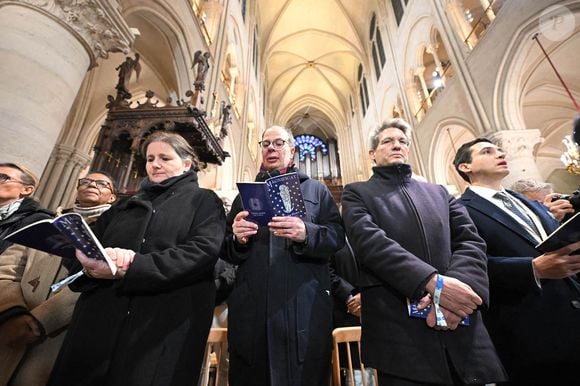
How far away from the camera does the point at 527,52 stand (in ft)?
16.7

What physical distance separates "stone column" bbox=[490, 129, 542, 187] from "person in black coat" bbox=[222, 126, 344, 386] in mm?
4853

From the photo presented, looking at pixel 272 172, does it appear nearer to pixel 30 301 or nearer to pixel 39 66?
pixel 30 301

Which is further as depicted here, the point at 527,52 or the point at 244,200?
the point at 527,52

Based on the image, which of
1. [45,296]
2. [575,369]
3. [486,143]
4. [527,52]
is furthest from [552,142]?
[45,296]

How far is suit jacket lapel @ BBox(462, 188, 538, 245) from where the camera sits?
4.63 ft

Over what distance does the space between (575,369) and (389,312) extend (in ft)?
2.83

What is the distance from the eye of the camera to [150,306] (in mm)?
1083

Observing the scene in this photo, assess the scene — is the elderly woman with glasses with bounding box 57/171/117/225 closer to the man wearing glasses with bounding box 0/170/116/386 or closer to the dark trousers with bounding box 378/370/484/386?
the man wearing glasses with bounding box 0/170/116/386

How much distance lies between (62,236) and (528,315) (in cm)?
194

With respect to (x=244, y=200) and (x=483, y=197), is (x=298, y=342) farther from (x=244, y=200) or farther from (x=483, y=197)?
(x=483, y=197)

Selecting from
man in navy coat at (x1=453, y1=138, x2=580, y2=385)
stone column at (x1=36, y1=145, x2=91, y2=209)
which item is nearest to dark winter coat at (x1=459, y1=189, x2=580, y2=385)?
man in navy coat at (x1=453, y1=138, x2=580, y2=385)

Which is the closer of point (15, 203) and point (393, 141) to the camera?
point (393, 141)

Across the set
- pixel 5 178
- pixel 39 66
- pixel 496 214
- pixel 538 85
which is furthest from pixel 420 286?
pixel 538 85

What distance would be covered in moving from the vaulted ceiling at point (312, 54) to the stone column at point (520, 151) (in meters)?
11.1
